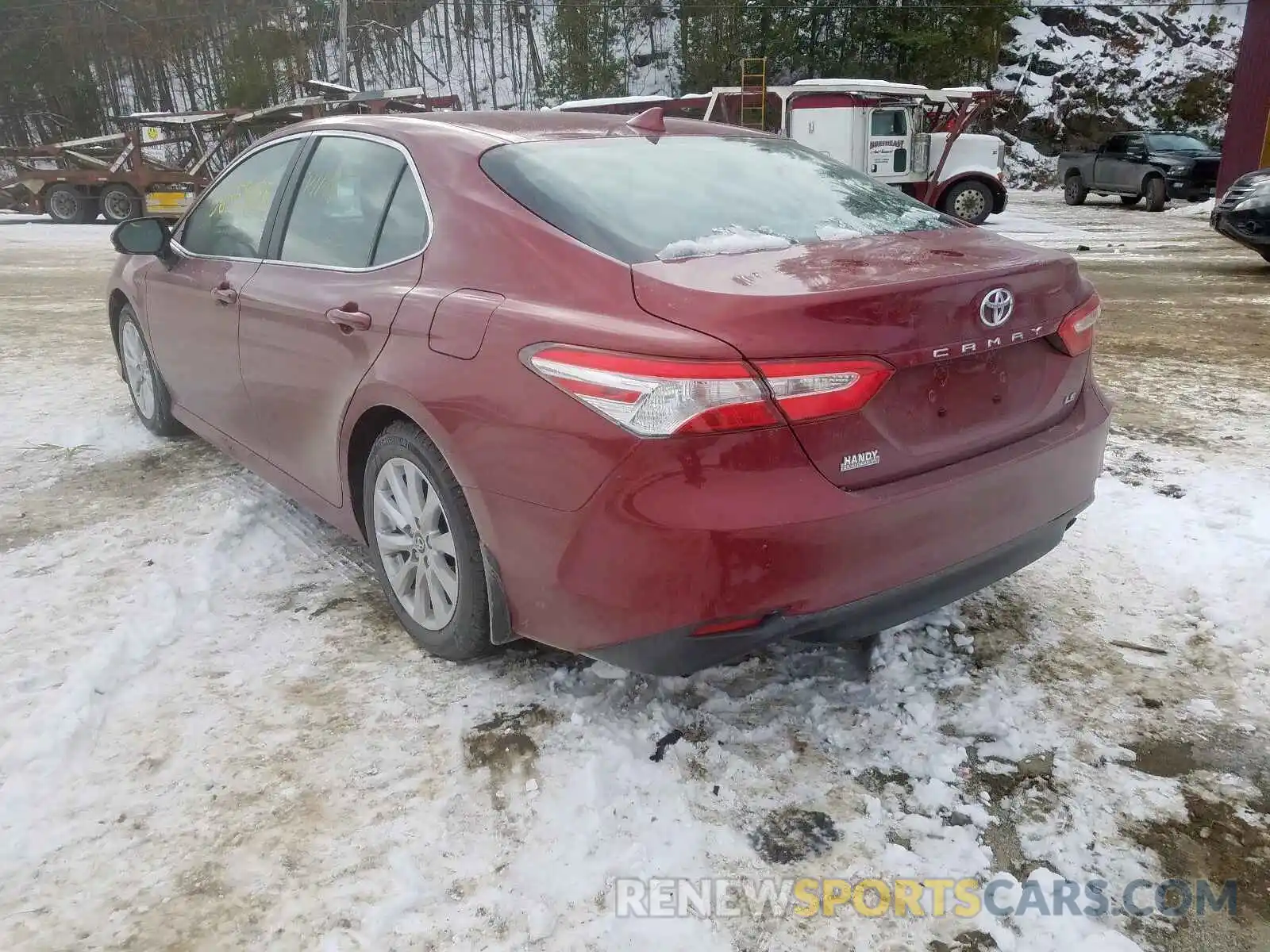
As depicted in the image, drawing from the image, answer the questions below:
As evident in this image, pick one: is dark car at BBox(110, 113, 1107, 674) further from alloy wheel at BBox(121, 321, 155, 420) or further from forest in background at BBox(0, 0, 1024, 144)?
forest in background at BBox(0, 0, 1024, 144)

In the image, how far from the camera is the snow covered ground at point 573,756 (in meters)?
1.94

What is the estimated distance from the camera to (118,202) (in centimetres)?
2200

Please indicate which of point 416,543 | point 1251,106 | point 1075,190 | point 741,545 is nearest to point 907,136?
point 1251,106

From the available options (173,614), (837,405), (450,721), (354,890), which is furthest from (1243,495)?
(173,614)

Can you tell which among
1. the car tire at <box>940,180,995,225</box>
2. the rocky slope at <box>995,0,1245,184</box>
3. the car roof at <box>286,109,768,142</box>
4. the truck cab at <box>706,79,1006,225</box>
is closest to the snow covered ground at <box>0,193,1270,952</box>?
the car roof at <box>286,109,768,142</box>

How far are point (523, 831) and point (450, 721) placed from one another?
500 millimetres

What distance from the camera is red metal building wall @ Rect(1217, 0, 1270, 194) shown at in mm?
18500

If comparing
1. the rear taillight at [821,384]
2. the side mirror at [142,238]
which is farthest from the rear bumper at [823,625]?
the side mirror at [142,238]

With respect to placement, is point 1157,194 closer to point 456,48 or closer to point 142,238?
point 142,238

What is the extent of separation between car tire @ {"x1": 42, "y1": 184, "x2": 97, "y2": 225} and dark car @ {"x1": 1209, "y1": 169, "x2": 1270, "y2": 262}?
74.4 ft

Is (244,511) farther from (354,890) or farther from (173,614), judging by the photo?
(354,890)

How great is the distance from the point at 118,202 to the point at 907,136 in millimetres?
17583

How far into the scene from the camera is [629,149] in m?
2.91

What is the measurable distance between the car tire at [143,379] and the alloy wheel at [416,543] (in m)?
2.33
